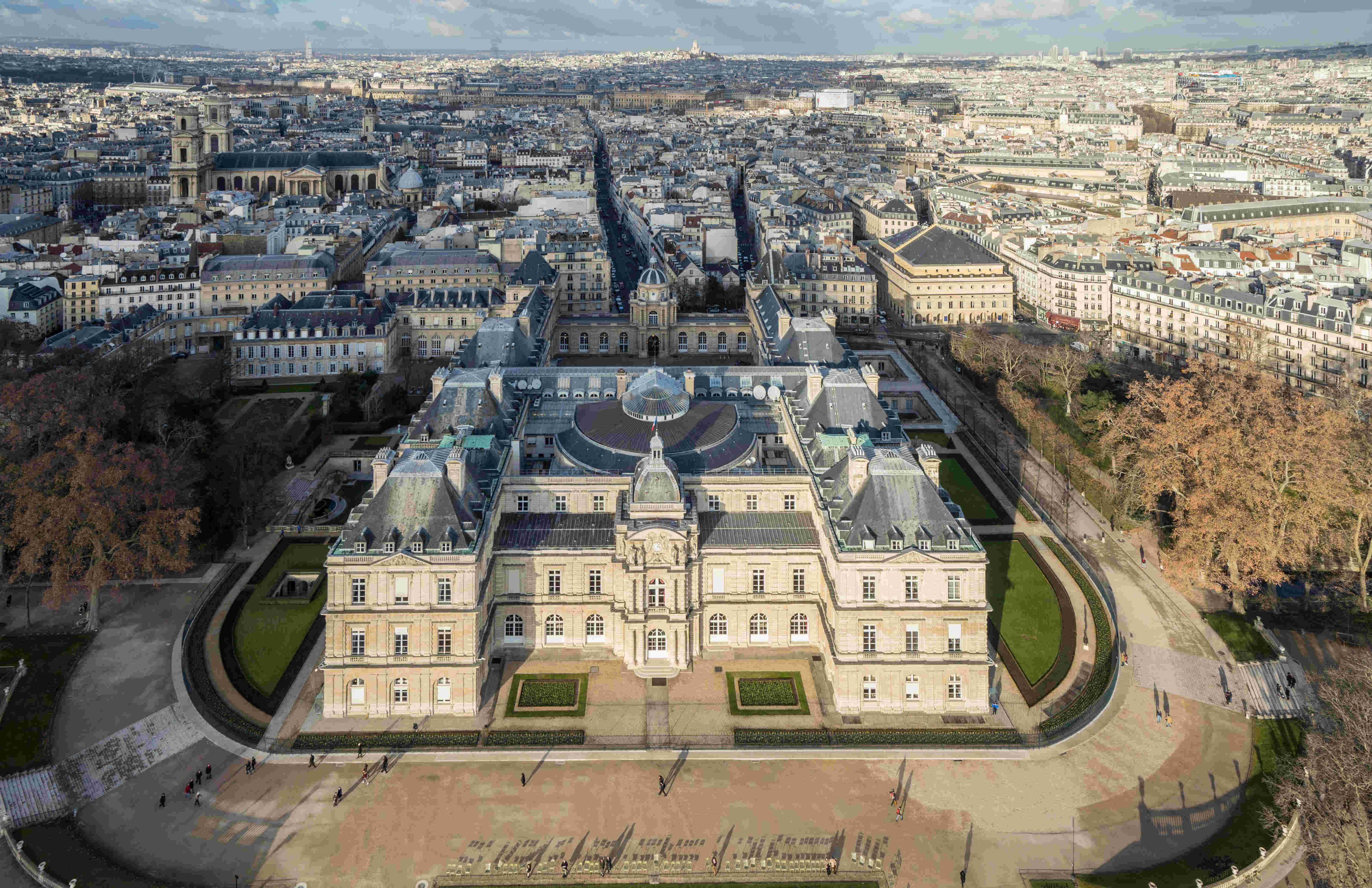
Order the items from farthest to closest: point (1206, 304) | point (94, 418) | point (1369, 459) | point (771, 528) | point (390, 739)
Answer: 1. point (1206, 304)
2. point (94, 418)
3. point (1369, 459)
4. point (771, 528)
5. point (390, 739)

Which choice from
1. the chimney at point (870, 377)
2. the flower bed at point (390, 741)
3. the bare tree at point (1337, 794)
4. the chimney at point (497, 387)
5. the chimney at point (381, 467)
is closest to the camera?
the bare tree at point (1337, 794)

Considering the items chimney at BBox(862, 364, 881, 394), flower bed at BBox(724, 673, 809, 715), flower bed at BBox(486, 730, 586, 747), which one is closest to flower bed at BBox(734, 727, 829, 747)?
flower bed at BBox(724, 673, 809, 715)

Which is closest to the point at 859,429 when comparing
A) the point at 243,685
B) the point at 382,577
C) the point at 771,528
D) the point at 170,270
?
the point at 771,528

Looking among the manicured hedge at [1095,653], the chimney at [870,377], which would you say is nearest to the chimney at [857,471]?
the manicured hedge at [1095,653]

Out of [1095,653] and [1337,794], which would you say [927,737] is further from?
[1337,794]

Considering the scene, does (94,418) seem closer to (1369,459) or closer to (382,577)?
(382,577)

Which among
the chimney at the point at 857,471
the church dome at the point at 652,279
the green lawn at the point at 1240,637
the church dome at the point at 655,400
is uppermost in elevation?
the church dome at the point at 652,279

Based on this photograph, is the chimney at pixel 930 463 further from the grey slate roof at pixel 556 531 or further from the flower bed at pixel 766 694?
the grey slate roof at pixel 556 531
